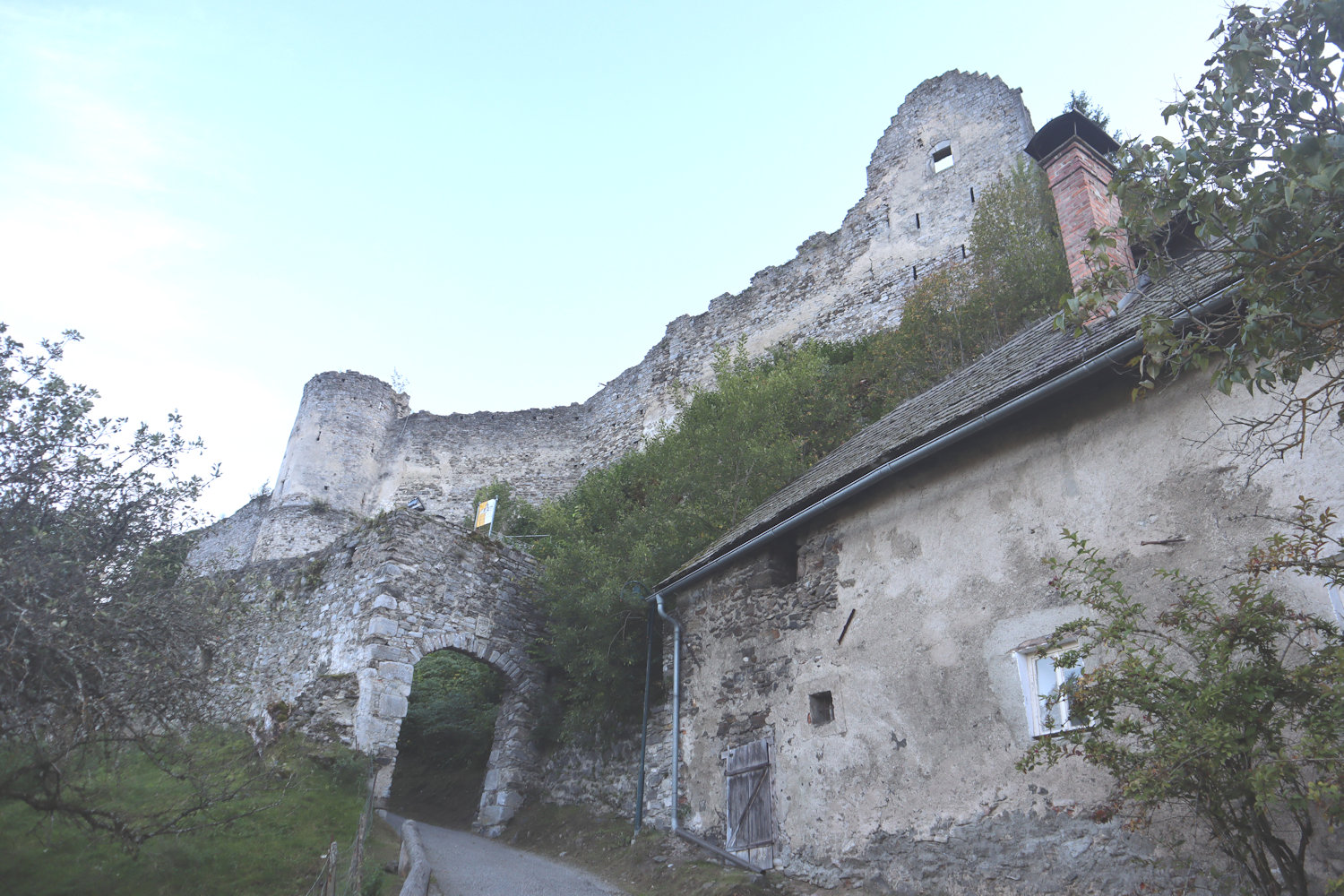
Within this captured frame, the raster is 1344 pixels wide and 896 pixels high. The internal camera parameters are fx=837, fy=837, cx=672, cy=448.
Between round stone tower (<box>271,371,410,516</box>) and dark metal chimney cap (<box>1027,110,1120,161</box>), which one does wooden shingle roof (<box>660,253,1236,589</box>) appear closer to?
dark metal chimney cap (<box>1027,110,1120,161</box>)

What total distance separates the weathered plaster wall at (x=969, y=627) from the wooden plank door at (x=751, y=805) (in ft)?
0.47

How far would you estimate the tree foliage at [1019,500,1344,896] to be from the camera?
386 cm

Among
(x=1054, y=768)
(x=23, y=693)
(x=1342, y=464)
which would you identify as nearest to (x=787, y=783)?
(x=1054, y=768)

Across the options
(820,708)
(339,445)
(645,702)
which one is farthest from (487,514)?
(820,708)

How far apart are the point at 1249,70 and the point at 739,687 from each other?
6.57 meters

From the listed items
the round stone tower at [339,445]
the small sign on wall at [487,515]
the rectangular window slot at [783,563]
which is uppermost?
the round stone tower at [339,445]

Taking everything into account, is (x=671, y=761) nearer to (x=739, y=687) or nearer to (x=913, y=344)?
(x=739, y=687)

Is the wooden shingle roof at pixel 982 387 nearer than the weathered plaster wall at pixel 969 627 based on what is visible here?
No

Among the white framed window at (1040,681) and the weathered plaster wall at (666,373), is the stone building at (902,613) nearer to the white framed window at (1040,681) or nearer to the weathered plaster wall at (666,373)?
the white framed window at (1040,681)

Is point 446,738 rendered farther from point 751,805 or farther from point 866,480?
point 866,480

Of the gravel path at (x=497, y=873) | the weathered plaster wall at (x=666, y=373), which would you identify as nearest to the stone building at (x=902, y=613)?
the gravel path at (x=497, y=873)

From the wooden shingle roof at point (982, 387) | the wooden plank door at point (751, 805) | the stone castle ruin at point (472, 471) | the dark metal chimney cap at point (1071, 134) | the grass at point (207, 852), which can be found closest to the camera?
the wooden shingle roof at point (982, 387)

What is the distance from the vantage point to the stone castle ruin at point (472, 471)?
11312 mm

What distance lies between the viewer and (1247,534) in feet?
16.8
